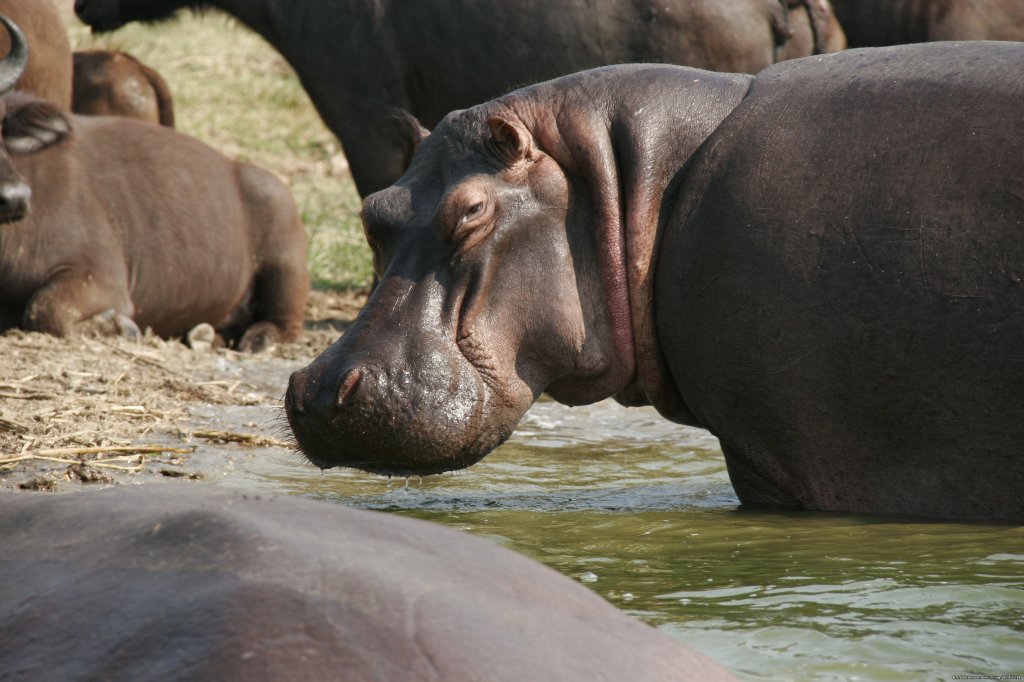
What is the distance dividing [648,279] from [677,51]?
384 centimetres

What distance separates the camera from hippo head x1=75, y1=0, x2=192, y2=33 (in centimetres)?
1078

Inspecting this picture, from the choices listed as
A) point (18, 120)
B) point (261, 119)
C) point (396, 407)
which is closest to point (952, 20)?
point (18, 120)

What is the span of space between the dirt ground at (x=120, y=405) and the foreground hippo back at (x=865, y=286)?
52.3 inches

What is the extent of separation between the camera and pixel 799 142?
4.44 m

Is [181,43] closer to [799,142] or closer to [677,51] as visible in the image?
[677,51]

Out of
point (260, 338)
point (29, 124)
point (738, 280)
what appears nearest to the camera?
point (738, 280)

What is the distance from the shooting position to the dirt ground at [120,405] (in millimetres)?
5250

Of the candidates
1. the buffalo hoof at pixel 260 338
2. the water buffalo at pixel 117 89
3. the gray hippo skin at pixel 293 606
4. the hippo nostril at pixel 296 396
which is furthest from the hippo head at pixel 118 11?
the gray hippo skin at pixel 293 606

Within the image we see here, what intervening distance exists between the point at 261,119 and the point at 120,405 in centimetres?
1095

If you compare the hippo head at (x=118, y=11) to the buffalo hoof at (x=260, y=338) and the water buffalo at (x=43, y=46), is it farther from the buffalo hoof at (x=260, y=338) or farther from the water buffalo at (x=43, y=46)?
the buffalo hoof at (x=260, y=338)

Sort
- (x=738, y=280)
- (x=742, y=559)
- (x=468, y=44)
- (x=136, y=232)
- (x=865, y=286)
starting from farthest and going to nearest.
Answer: (x=136, y=232) < (x=468, y=44) < (x=738, y=280) < (x=865, y=286) < (x=742, y=559)

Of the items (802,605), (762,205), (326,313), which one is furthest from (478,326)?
(326,313)

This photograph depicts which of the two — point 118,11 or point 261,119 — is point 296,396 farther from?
point 261,119

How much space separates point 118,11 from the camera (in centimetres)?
1085
